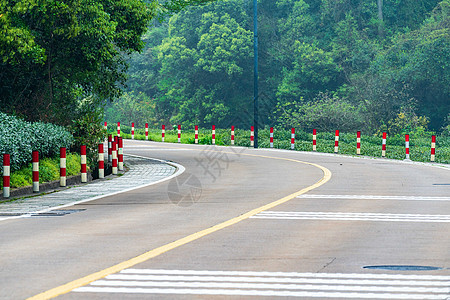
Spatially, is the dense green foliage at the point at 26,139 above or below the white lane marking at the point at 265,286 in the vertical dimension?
above

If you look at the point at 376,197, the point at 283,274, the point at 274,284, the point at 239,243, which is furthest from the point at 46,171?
the point at 274,284

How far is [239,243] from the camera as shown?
1070 cm

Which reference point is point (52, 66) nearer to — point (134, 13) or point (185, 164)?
point (134, 13)

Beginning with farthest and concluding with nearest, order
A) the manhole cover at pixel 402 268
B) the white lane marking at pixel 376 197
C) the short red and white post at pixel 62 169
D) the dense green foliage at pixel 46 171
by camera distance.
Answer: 1. the short red and white post at pixel 62 169
2. the dense green foliage at pixel 46 171
3. the white lane marking at pixel 376 197
4. the manhole cover at pixel 402 268

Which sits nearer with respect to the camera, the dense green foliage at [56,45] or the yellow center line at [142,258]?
the yellow center line at [142,258]

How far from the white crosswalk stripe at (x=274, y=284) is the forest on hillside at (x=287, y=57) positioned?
159ft

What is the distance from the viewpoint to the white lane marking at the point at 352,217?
43.9ft

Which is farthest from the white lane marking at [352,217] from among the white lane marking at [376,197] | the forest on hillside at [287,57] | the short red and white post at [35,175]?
the forest on hillside at [287,57]

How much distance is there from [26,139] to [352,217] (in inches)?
350

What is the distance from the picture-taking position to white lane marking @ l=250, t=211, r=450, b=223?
1339cm

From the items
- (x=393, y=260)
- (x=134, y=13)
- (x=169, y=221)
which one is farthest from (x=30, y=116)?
(x=393, y=260)

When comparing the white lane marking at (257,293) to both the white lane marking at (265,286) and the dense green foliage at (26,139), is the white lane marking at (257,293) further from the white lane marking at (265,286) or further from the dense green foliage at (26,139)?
the dense green foliage at (26,139)

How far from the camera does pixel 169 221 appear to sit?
13.1m

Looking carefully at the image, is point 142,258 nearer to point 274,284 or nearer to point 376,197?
point 274,284
